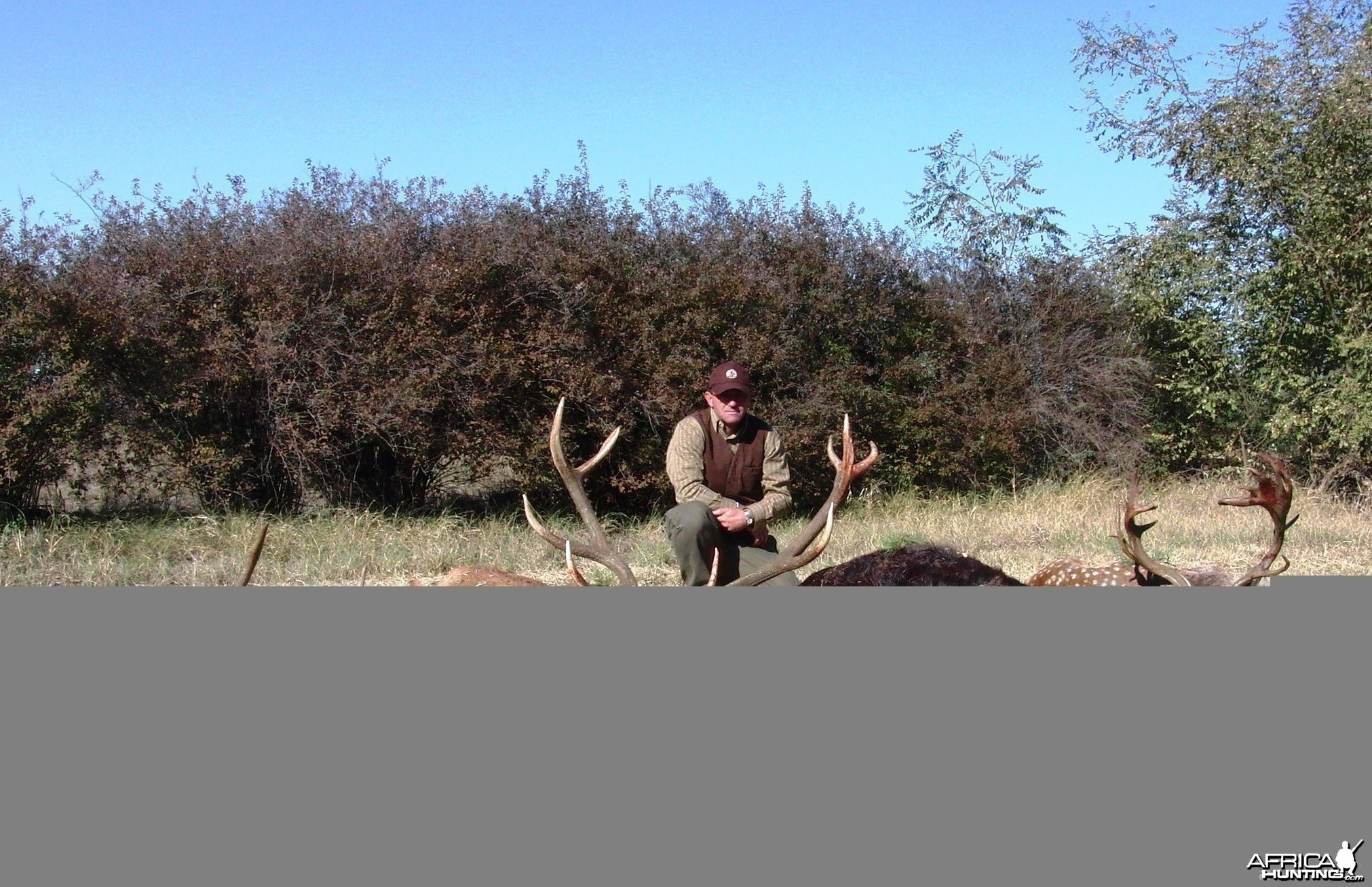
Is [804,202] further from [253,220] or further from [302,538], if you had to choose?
[302,538]

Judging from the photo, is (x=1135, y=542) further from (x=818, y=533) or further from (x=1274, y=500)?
(x=818, y=533)

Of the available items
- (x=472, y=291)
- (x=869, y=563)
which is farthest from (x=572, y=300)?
(x=869, y=563)

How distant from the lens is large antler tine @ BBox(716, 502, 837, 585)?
519cm

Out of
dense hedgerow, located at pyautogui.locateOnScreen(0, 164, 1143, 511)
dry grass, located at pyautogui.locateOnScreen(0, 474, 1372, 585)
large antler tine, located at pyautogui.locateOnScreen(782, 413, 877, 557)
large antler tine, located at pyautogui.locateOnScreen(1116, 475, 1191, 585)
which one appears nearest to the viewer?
large antler tine, located at pyautogui.locateOnScreen(782, 413, 877, 557)

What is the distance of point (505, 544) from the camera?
33.9ft

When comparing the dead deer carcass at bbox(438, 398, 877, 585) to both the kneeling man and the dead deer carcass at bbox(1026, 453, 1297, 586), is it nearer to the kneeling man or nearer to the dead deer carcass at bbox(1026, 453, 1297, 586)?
the kneeling man

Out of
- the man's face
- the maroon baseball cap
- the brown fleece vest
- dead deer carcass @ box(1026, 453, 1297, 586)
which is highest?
the maroon baseball cap

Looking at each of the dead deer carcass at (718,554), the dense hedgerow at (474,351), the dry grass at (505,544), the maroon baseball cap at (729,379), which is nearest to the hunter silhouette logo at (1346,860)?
the dead deer carcass at (718,554)

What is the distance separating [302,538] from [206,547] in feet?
2.58

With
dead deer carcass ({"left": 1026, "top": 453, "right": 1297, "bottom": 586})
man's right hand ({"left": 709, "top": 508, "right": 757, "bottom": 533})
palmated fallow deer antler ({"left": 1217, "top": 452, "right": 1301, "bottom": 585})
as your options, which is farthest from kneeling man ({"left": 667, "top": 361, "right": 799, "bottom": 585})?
palmated fallow deer antler ({"left": 1217, "top": 452, "right": 1301, "bottom": 585})

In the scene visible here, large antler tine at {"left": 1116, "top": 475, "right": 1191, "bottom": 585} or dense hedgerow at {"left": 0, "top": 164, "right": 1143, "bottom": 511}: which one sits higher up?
dense hedgerow at {"left": 0, "top": 164, "right": 1143, "bottom": 511}

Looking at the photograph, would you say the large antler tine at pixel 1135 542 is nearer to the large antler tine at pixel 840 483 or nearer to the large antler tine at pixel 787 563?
the large antler tine at pixel 840 483

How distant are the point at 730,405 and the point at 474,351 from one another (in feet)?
16.3

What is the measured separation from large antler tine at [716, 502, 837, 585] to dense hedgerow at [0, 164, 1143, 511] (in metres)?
6.34
